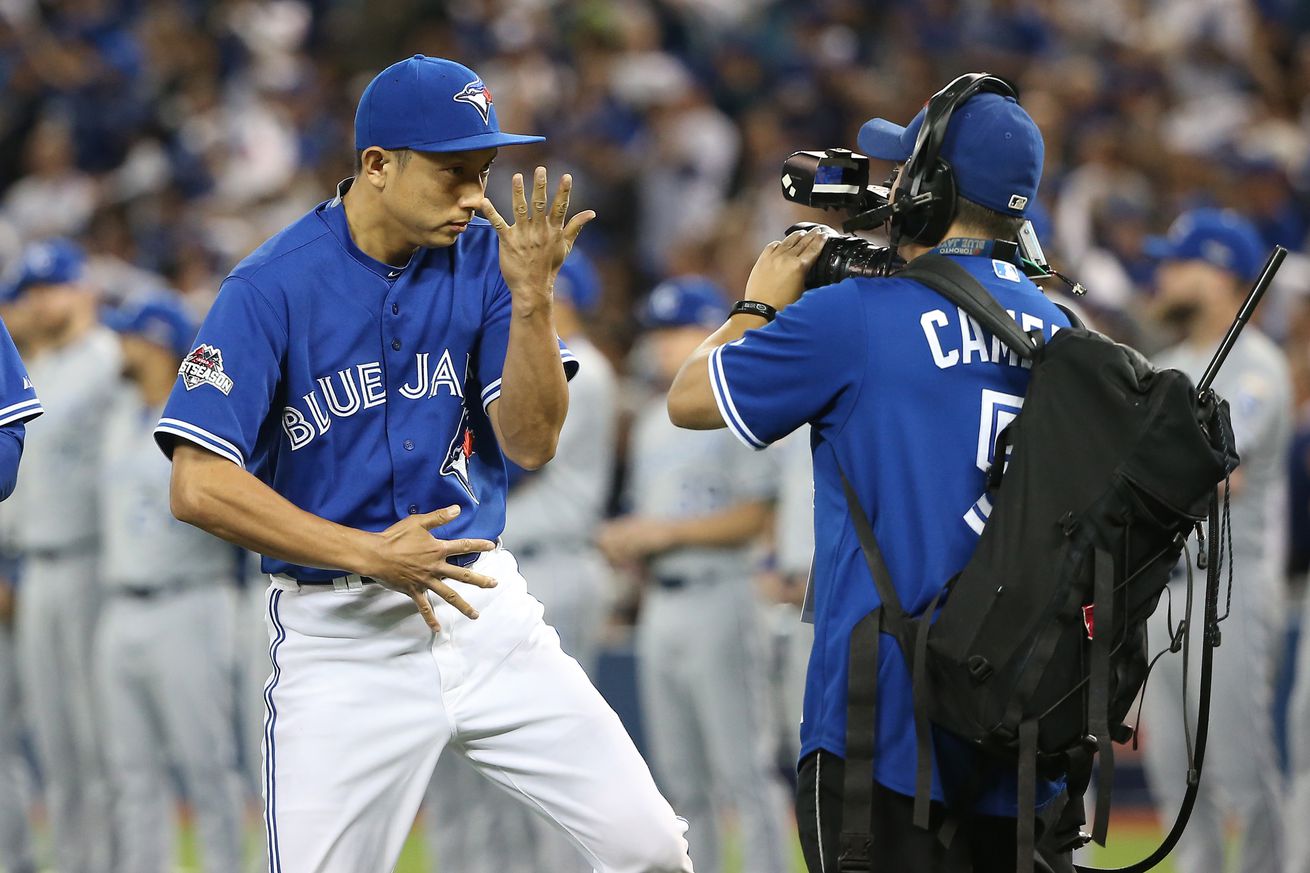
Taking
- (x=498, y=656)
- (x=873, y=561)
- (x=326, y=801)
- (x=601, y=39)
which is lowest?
(x=326, y=801)

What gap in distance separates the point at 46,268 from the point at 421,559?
200 inches

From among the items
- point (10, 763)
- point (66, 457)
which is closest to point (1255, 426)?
point (66, 457)

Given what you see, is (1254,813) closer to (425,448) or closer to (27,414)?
(425,448)

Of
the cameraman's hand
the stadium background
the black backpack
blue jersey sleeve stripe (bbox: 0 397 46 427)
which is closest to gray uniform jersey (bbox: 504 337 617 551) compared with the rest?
the stadium background

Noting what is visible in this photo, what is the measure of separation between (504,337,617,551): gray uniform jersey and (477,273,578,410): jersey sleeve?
10.9 feet

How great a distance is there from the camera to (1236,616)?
6742 mm

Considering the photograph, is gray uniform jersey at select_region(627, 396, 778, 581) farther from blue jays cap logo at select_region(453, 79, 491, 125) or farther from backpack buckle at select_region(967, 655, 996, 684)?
backpack buckle at select_region(967, 655, 996, 684)

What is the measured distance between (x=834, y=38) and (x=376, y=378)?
9.75m

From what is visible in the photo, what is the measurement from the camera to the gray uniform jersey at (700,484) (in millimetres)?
7492

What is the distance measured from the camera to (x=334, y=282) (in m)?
4.04

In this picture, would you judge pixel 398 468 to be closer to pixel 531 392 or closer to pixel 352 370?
pixel 352 370

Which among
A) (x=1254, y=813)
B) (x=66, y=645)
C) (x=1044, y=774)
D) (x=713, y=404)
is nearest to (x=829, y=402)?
(x=713, y=404)

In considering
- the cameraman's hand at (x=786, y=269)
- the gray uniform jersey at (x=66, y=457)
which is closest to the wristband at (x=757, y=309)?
the cameraman's hand at (x=786, y=269)

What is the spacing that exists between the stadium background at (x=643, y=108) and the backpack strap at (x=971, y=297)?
656 cm
